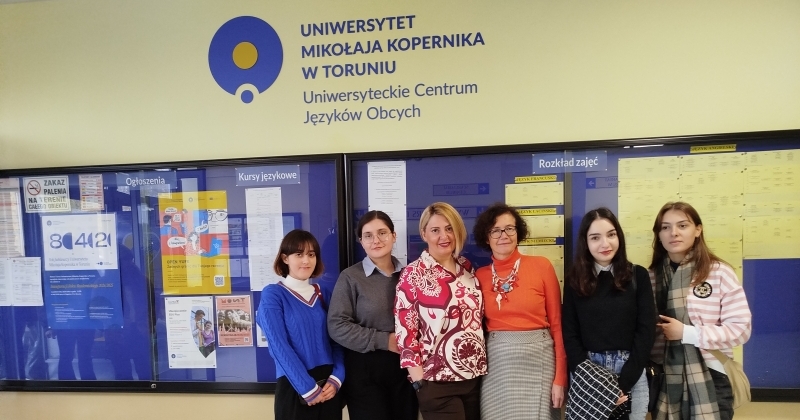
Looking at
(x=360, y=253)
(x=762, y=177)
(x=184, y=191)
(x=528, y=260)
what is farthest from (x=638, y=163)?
(x=184, y=191)

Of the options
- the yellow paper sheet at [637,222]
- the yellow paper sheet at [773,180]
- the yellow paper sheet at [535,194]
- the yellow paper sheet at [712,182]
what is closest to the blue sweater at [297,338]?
the yellow paper sheet at [535,194]

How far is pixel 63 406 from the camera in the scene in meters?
2.31

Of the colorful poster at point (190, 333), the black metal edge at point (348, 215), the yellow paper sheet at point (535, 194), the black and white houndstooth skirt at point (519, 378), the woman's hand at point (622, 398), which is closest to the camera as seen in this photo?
the woman's hand at point (622, 398)

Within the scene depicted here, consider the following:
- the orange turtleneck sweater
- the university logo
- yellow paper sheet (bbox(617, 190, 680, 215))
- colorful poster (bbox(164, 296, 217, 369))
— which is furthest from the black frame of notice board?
the university logo

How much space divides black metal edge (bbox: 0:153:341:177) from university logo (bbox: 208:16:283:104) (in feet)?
1.16

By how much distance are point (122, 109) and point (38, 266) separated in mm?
1035

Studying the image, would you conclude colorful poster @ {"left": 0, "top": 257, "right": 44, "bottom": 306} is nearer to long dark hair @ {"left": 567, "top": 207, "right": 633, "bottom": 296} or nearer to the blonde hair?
the blonde hair

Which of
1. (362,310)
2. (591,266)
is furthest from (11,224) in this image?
(591,266)

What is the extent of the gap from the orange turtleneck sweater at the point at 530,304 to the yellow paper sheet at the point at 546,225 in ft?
0.79

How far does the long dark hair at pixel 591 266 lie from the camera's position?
1598mm

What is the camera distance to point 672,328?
1623 millimetres

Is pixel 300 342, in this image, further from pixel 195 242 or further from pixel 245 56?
pixel 245 56

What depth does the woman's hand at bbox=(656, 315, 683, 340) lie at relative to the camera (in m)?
1.62

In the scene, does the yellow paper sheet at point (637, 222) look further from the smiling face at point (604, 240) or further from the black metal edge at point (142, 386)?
the black metal edge at point (142, 386)
